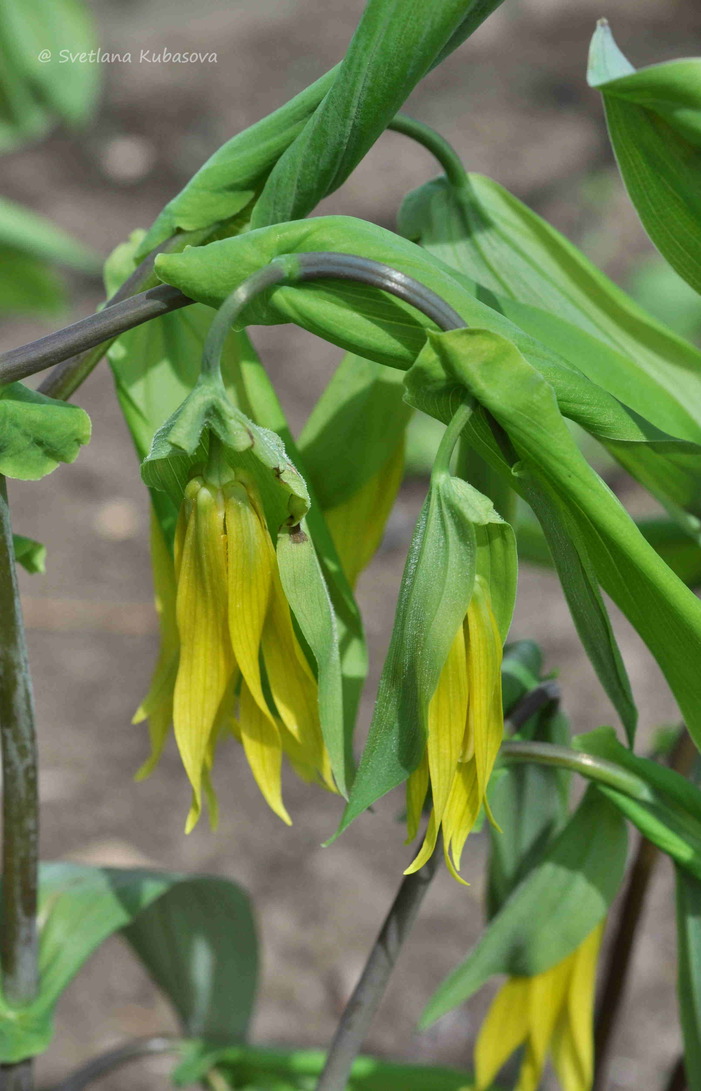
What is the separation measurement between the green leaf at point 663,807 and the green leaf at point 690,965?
19mm

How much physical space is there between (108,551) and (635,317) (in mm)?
1542

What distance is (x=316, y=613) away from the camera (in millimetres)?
449

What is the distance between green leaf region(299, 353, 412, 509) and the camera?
0.62 meters

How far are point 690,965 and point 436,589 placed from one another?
0.31m

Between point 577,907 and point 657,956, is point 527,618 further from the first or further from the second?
point 577,907

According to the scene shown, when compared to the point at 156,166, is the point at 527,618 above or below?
below

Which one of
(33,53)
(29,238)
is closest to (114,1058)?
(29,238)

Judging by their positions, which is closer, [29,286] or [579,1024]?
[579,1024]

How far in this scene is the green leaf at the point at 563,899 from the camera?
0.61m

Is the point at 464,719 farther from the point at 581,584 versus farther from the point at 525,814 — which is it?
the point at 525,814

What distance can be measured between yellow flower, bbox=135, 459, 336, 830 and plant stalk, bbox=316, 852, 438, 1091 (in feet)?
0.26

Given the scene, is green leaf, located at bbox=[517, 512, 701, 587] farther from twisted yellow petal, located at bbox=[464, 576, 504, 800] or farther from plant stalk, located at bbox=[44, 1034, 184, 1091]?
plant stalk, located at bbox=[44, 1034, 184, 1091]

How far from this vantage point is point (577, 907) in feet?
2.00

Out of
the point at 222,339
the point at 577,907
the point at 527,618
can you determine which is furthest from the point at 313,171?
the point at 527,618
